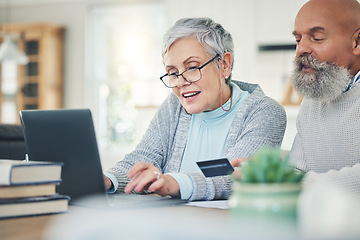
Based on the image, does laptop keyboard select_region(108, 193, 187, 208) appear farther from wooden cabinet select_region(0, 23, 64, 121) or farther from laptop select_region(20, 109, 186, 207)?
wooden cabinet select_region(0, 23, 64, 121)

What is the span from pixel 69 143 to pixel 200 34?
2.59 feet

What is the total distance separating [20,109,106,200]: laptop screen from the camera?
1.23m

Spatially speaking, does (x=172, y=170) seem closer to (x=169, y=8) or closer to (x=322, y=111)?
(x=322, y=111)

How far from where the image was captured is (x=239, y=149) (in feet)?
5.36

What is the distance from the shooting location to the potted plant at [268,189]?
2.17 ft

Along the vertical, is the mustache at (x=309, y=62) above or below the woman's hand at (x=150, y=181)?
above

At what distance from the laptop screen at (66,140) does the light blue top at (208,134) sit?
2.19 feet

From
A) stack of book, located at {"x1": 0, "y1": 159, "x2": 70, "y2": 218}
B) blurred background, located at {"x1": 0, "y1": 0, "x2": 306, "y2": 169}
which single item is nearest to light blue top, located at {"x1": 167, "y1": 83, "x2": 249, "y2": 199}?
stack of book, located at {"x1": 0, "y1": 159, "x2": 70, "y2": 218}

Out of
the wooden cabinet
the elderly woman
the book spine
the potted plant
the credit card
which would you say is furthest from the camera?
the wooden cabinet

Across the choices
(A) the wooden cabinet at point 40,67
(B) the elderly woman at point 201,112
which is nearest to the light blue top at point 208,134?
(B) the elderly woman at point 201,112

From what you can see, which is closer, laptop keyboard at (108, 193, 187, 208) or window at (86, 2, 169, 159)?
laptop keyboard at (108, 193, 187, 208)

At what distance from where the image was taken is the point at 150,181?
1.34 meters

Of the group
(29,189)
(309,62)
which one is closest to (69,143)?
(29,189)

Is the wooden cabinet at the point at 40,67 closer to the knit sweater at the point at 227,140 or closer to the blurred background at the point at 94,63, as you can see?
the blurred background at the point at 94,63
